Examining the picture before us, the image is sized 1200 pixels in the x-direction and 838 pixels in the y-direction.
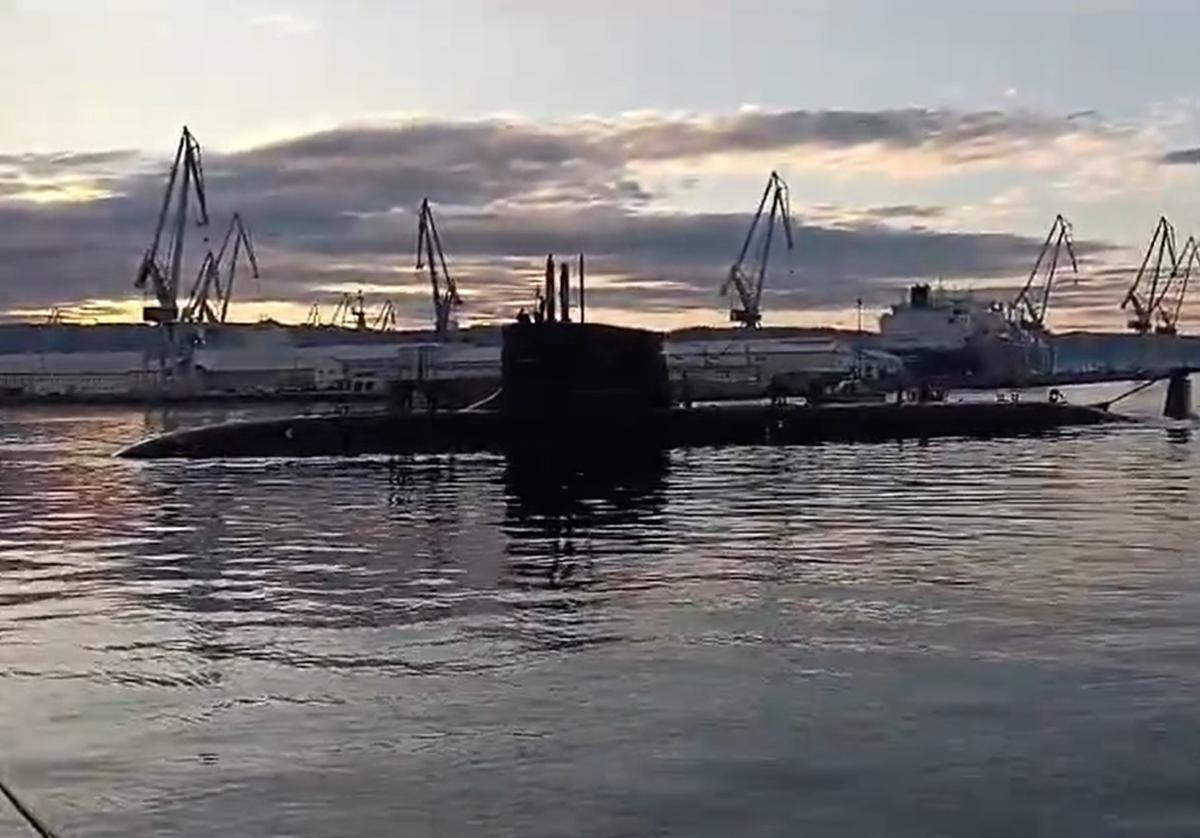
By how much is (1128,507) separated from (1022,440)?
1959cm

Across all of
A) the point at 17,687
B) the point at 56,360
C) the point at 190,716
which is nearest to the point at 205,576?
the point at 17,687

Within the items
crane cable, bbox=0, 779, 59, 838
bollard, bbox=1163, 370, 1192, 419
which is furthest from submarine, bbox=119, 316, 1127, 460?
crane cable, bbox=0, 779, 59, 838

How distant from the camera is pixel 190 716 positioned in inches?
463

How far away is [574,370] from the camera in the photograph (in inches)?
1500

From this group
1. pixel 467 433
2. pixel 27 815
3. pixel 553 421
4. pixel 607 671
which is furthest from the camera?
pixel 467 433

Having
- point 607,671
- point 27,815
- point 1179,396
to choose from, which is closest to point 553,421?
point 607,671

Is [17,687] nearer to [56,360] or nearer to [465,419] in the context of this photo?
[465,419]

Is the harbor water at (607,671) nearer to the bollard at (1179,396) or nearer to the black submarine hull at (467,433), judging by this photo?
the black submarine hull at (467,433)

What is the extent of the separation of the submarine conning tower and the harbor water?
1122 cm

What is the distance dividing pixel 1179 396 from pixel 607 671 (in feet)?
177

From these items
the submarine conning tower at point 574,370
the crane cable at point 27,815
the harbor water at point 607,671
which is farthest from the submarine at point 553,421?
the crane cable at point 27,815

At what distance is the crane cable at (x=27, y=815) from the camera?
8875 millimetres

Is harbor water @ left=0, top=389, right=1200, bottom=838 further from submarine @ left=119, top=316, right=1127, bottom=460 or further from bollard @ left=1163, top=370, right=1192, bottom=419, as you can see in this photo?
bollard @ left=1163, top=370, right=1192, bottom=419

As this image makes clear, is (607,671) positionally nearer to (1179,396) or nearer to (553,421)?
(553,421)
